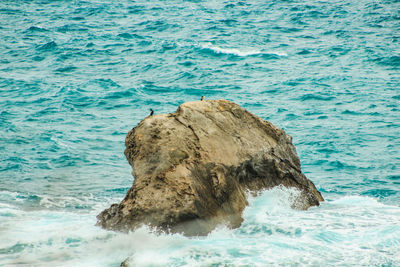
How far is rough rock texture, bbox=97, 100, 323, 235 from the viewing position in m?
6.55

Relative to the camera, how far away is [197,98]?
18078 millimetres

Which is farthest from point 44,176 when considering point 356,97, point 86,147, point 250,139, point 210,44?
point 210,44

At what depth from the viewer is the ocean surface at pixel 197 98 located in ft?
21.1

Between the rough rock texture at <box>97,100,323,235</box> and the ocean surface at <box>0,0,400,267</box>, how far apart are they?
11.1 inches

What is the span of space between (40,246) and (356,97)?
1426 cm

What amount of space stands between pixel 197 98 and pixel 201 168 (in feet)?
36.5

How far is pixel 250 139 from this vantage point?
809cm

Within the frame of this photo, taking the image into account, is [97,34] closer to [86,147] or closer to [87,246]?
[86,147]

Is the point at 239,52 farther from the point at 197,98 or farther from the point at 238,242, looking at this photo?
the point at 238,242

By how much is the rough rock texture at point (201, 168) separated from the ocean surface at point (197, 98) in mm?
282

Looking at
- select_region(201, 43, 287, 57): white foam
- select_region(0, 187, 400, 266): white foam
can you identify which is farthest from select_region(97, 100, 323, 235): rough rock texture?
select_region(201, 43, 287, 57): white foam

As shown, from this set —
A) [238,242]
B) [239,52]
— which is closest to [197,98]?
[239,52]

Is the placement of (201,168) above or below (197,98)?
above

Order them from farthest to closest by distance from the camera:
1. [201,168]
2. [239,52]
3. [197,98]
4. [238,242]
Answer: [239,52] → [197,98] → [201,168] → [238,242]
